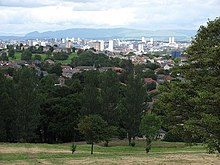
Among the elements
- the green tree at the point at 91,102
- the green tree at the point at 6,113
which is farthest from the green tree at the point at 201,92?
the green tree at the point at 91,102

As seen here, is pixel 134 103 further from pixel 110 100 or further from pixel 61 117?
pixel 61 117

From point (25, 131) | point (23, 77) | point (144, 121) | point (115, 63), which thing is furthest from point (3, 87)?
point (115, 63)

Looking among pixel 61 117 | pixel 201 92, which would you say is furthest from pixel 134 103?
pixel 201 92

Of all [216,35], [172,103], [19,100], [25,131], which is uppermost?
[216,35]

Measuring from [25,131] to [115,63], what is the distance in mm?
102496

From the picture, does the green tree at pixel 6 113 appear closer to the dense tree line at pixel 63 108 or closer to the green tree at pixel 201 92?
the dense tree line at pixel 63 108

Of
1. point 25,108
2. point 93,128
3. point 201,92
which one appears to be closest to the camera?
point 201,92

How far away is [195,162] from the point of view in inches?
970

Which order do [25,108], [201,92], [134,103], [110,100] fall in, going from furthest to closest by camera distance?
1. [110,100]
2. [134,103]
3. [25,108]
4. [201,92]

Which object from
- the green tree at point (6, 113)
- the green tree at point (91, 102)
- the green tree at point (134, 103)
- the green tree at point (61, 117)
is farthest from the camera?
the green tree at point (61, 117)

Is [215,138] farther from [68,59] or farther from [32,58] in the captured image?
[68,59]

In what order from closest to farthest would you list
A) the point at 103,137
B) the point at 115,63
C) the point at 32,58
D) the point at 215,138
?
the point at 215,138
the point at 103,137
the point at 115,63
the point at 32,58

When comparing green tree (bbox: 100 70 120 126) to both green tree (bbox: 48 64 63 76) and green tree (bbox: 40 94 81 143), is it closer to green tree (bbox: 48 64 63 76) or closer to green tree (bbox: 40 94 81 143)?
green tree (bbox: 40 94 81 143)

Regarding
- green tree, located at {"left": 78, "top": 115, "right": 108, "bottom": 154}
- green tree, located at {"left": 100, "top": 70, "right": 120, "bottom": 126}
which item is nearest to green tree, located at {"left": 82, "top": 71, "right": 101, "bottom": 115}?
green tree, located at {"left": 100, "top": 70, "right": 120, "bottom": 126}
